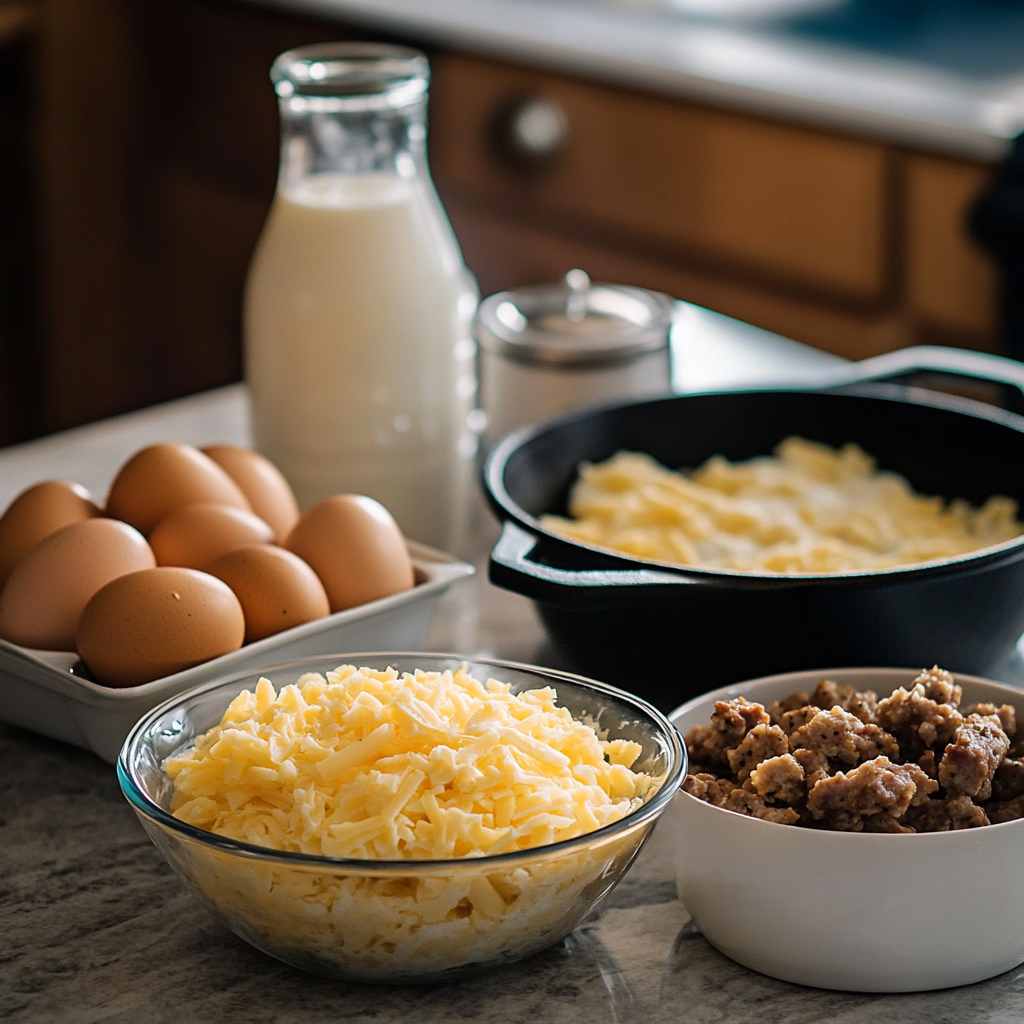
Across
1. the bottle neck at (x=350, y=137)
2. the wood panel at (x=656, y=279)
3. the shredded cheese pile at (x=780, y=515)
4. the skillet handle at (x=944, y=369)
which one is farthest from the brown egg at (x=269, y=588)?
the wood panel at (x=656, y=279)

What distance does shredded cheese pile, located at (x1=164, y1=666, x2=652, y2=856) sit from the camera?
0.66 meters

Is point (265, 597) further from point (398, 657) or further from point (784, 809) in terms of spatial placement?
point (784, 809)

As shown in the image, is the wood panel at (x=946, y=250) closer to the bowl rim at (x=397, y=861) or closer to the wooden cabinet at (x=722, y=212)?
the wooden cabinet at (x=722, y=212)

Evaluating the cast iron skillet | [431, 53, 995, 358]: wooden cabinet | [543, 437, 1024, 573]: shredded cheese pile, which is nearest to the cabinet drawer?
[431, 53, 995, 358]: wooden cabinet

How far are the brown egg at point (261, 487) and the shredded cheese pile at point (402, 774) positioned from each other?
12.2 inches

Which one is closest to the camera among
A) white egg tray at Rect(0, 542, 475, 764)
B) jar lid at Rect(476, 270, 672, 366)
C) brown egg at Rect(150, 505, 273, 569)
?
white egg tray at Rect(0, 542, 475, 764)

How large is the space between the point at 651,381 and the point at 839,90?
125cm

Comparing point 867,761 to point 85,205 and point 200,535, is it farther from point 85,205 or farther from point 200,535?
point 85,205

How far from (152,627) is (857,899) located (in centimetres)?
43

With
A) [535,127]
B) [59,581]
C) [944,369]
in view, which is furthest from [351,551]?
[535,127]

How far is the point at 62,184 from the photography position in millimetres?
3389

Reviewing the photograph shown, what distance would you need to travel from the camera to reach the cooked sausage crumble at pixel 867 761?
27.1 inches

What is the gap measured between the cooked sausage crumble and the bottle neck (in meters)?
→ 0.61

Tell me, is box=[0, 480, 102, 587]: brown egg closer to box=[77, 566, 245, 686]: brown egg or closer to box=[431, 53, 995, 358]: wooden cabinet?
box=[77, 566, 245, 686]: brown egg
